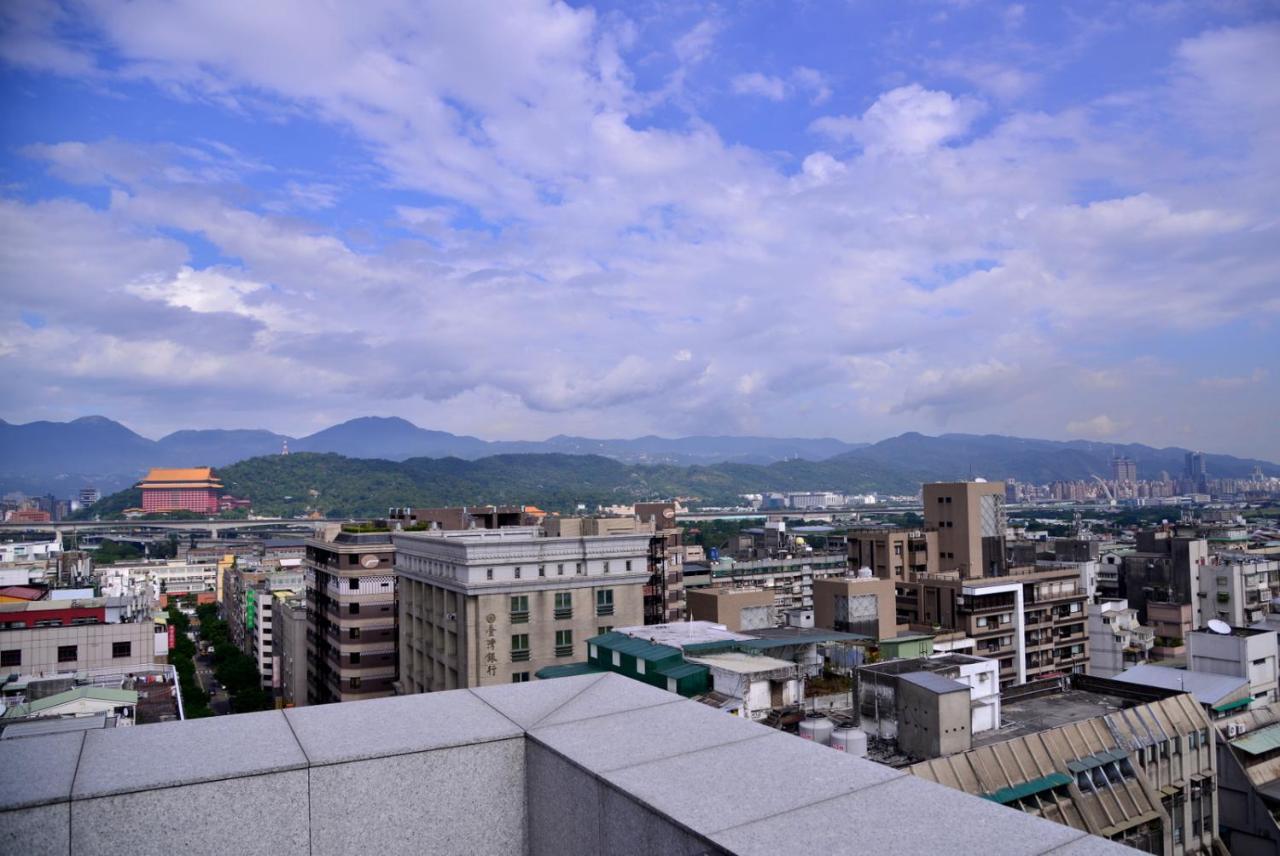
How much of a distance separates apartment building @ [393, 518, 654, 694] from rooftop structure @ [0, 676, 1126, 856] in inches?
775

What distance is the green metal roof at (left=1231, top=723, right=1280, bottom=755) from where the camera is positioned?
61.8ft

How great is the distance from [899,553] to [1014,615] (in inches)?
344

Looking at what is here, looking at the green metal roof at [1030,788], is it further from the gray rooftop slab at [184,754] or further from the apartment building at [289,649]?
the apartment building at [289,649]

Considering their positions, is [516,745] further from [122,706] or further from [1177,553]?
[1177,553]

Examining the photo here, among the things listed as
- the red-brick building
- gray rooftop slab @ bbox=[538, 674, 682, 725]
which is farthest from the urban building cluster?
the red-brick building

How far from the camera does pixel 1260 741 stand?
19.3 metres

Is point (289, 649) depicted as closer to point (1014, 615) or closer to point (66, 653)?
point (66, 653)

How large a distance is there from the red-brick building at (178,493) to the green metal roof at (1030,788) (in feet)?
619

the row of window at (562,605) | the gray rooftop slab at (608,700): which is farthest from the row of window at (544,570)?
the gray rooftop slab at (608,700)

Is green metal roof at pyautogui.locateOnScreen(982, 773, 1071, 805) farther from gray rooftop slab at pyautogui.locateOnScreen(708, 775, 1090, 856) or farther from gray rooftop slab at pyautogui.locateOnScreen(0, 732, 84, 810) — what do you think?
gray rooftop slab at pyautogui.locateOnScreen(0, 732, 84, 810)

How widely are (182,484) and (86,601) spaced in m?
166

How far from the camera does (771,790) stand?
2594 millimetres

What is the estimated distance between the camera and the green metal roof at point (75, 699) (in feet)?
58.1

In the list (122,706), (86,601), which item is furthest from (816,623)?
(86,601)
